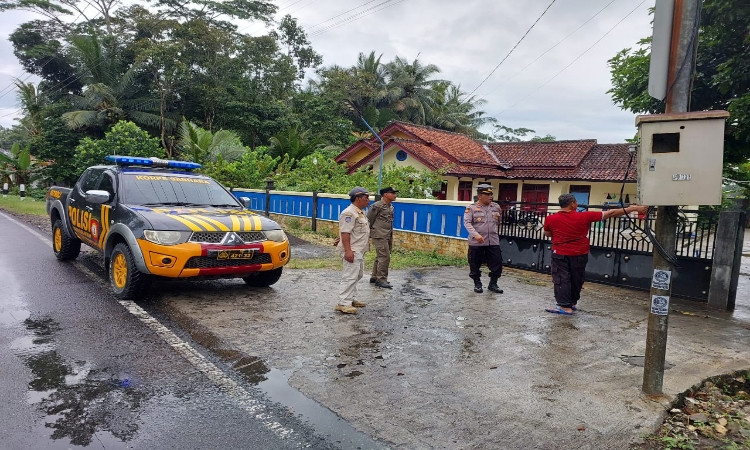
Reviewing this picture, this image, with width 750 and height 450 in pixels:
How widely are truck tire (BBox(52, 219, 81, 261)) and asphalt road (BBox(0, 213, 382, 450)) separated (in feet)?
8.69

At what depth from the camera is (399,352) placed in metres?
4.76

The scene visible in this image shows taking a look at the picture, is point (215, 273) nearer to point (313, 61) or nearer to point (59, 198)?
point (59, 198)

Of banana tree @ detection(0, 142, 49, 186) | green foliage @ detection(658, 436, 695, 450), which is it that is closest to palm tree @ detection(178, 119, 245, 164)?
banana tree @ detection(0, 142, 49, 186)

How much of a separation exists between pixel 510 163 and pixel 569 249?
19.6 meters

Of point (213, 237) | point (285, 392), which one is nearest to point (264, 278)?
point (213, 237)

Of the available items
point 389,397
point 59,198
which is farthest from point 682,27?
point 59,198

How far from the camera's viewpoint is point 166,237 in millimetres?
5758

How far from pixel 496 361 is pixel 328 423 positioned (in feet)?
6.32

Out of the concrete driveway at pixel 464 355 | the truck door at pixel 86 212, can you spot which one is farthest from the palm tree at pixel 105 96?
the concrete driveway at pixel 464 355

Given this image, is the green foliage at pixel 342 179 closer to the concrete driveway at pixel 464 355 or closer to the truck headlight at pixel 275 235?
the concrete driveway at pixel 464 355

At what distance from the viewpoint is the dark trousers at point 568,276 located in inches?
251

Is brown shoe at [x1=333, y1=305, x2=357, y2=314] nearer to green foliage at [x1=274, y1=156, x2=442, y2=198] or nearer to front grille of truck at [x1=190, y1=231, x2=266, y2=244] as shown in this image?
front grille of truck at [x1=190, y1=231, x2=266, y2=244]

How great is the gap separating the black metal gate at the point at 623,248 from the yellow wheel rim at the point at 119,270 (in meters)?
6.13

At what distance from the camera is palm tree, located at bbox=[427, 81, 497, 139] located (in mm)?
39156
